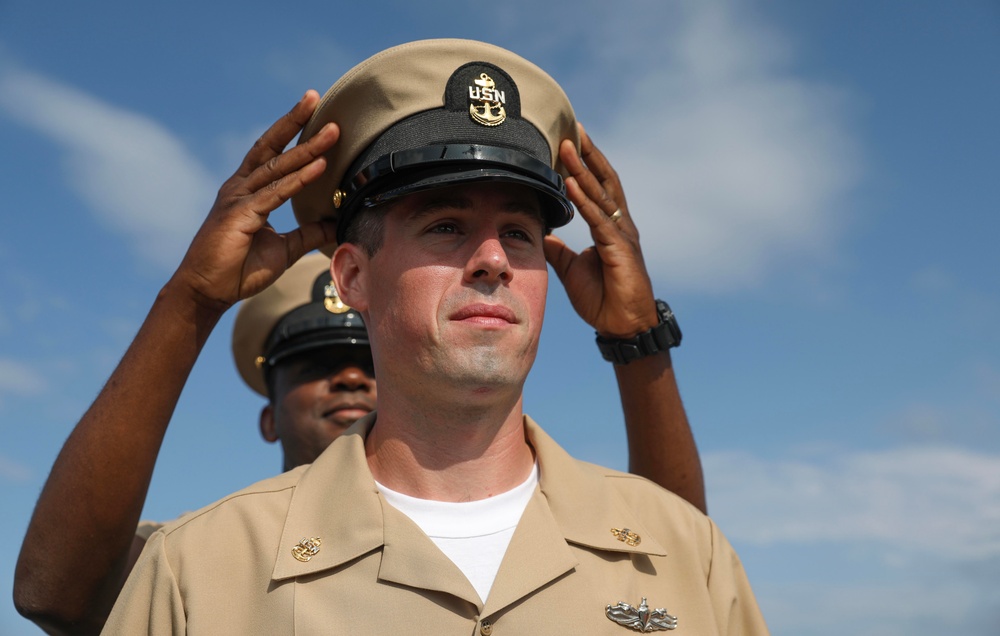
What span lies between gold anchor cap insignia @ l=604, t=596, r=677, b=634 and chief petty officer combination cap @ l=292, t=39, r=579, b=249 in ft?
4.69

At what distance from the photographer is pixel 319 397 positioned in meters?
5.94

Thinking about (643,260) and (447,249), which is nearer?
(447,249)

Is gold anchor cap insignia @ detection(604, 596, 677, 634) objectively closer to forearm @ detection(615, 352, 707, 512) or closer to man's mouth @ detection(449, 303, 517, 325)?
A: man's mouth @ detection(449, 303, 517, 325)

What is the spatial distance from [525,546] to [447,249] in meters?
1.02

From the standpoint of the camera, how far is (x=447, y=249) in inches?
143

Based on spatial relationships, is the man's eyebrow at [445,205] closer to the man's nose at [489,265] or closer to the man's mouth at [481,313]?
the man's nose at [489,265]

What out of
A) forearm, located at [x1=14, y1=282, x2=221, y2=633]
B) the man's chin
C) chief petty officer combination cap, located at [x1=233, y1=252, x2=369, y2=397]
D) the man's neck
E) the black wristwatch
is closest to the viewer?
the man's neck

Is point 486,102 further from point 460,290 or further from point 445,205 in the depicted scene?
point 460,290

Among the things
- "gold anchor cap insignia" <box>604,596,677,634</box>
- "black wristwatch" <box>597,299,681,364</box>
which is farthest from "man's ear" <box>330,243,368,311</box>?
"gold anchor cap insignia" <box>604,596,677,634</box>

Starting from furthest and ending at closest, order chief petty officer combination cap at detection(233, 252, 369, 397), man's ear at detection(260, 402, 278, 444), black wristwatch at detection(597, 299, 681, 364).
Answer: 1. man's ear at detection(260, 402, 278, 444)
2. chief petty officer combination cap at detection(233, 252, 369, 397)
3. black wristwatch at detection(597, 299, 681, 364)

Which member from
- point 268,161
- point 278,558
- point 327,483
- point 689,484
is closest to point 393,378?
point 327,483

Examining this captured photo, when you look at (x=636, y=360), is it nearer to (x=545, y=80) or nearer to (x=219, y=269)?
(x=545, y=80)

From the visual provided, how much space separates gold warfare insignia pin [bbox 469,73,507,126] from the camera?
3.85m

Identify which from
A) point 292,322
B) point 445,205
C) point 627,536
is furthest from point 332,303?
point 627,536
